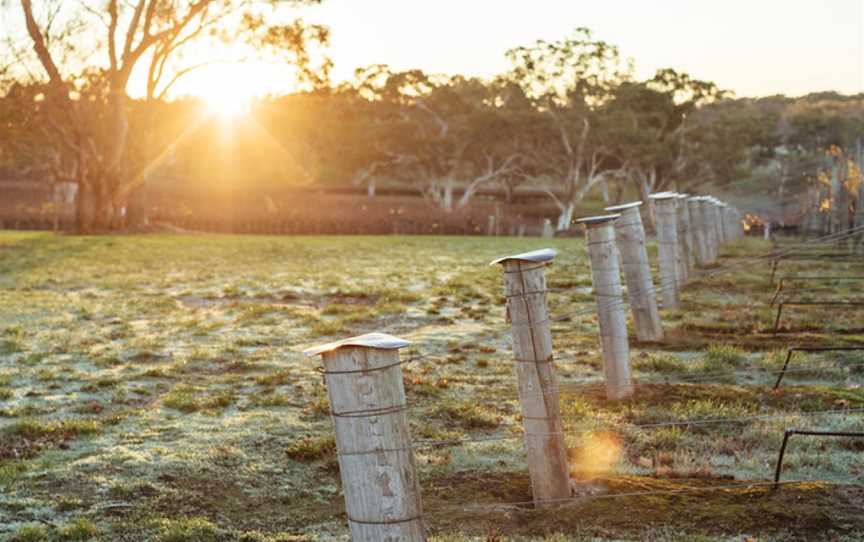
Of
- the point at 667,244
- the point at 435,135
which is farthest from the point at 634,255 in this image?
the point at 435,135

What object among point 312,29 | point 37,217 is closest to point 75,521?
point 312,29

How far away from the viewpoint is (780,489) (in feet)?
22.7

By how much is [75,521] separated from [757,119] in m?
74.1

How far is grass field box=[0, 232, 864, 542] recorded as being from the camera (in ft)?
21.9

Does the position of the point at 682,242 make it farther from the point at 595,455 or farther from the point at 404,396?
the point at 404,396

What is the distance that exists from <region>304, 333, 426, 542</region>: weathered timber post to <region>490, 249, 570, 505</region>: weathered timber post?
198 cm

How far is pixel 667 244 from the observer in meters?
16.3

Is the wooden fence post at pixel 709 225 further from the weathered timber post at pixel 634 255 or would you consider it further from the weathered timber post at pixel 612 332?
the weathered timber post at pixel 612 332

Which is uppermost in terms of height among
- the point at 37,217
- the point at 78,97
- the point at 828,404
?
the point at 78,97

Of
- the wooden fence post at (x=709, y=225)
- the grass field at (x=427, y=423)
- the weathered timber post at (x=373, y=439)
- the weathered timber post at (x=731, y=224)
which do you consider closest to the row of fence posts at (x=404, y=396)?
the weathered timber post at (x=373, y=439)

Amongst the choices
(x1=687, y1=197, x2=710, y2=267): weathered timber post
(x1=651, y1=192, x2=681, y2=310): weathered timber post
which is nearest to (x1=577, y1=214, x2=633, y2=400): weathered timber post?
(x1=651, y1=192, x2=681, y2=310): weathered timber post

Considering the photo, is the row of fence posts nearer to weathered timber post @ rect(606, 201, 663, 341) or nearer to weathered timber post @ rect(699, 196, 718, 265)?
weathered timber post @ rect(606, 201, 663, 341)

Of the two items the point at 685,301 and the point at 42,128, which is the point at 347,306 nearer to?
the point at 685,301

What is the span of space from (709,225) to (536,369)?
21.1 metres
